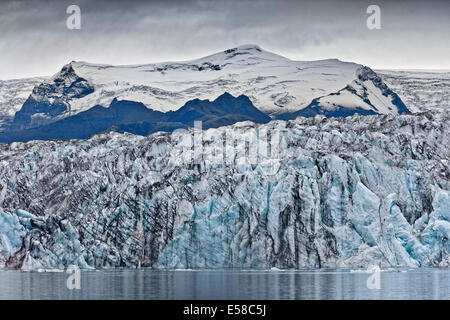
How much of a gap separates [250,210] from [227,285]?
15514 mm

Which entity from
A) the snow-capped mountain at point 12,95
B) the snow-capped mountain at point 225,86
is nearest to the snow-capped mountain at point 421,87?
the snow-capped mountain at point 225,86

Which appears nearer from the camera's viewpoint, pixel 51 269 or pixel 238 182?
pixel 51 269

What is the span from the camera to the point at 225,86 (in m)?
146

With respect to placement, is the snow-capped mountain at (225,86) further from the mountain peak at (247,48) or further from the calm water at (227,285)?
the calm water at (227,285)

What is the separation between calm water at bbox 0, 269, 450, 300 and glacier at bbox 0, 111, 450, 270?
194cm

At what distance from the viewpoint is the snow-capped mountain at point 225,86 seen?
137000mm

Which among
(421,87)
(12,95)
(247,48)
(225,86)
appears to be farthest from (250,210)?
(12,95)

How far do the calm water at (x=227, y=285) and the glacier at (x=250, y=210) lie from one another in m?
1.94

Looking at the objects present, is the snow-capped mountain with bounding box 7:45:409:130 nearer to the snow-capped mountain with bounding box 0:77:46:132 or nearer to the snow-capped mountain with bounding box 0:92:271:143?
the snow-capped mountain with bounding box 0:92:271:143
